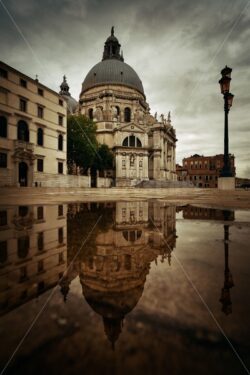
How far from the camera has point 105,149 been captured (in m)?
41.2

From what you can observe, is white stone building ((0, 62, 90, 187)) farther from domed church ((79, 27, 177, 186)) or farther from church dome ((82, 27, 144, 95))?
church dome ((82, 27, 144, 95))

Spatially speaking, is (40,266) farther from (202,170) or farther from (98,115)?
(202,170)

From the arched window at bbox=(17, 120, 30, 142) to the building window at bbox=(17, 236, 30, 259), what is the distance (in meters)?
22.1

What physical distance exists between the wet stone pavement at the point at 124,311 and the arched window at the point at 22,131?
73.9 feet

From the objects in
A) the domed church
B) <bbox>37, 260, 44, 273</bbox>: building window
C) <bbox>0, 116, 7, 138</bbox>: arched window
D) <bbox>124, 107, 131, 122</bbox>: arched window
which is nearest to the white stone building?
<bbox>0, 116, 7, 138</bbox>: arched window

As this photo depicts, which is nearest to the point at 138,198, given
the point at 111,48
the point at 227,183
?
the point at 227,183

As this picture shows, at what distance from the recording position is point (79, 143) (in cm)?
3406

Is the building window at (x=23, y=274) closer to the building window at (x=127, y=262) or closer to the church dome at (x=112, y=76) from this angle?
the building window at (x=127, y=262)

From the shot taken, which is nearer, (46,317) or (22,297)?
(46,317)

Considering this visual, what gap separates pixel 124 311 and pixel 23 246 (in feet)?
4.89

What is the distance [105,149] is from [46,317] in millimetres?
41220

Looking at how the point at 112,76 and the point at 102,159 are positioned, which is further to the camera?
the point at 112,76

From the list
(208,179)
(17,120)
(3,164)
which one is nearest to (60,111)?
(17,120)

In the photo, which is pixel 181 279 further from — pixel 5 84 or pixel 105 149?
pixel 105 149
